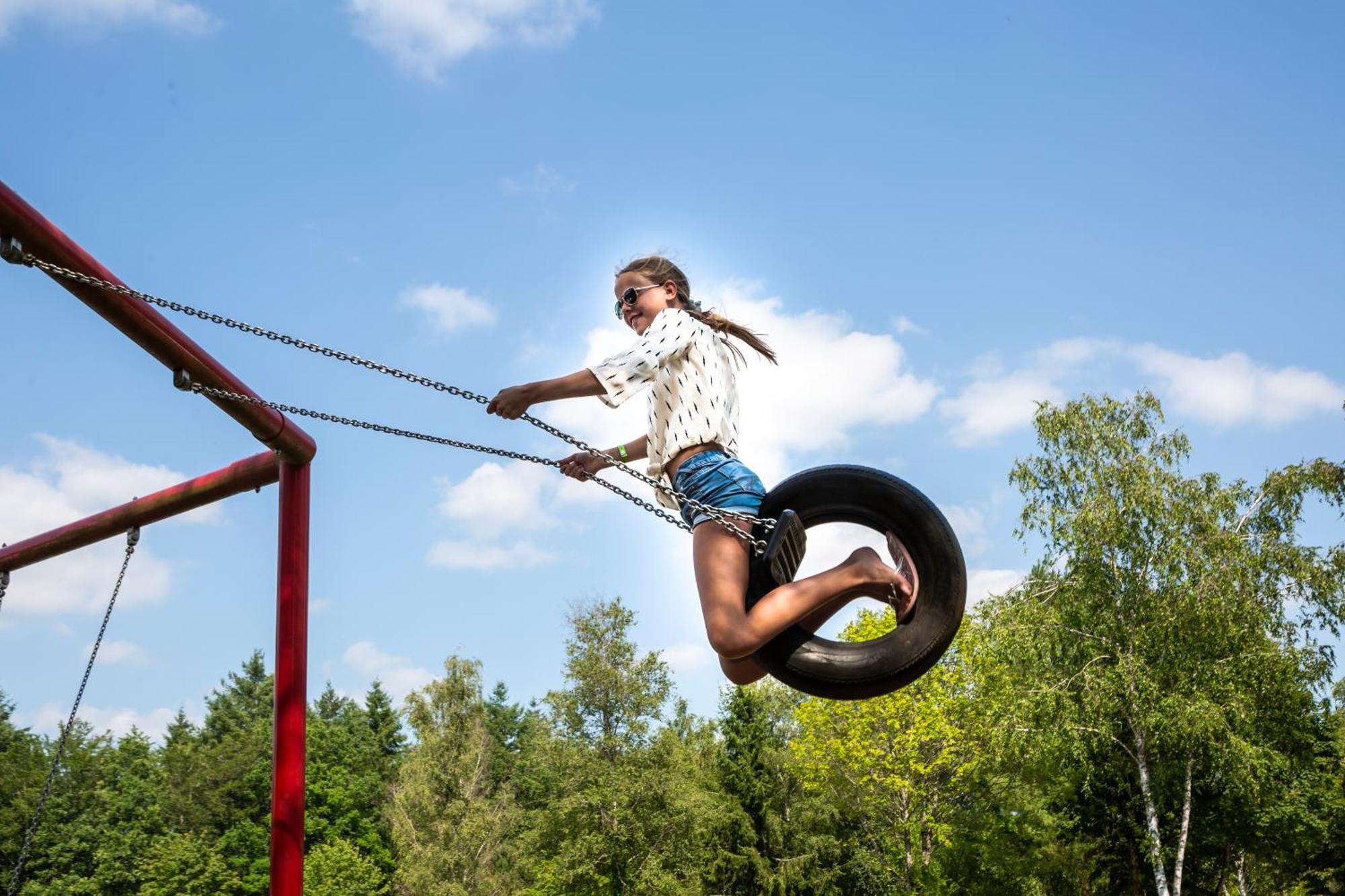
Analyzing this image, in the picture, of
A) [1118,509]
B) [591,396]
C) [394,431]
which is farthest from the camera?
[1118,509]

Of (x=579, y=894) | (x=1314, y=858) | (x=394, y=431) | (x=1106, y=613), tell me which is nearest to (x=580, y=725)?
(x=579, y=894)

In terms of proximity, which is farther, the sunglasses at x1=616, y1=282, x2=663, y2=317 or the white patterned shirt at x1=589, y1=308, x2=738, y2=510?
the sunglasses at x1=616, y1=282, x2=663, y2=317

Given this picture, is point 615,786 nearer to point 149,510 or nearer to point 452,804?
point 452,804

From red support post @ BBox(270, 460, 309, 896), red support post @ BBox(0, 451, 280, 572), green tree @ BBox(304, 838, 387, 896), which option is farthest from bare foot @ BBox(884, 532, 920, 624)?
green tree @ BBox(304, 838, 387, 896)

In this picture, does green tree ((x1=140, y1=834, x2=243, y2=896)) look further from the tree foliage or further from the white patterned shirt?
the white patterned shirt

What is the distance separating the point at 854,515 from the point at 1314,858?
3304cm

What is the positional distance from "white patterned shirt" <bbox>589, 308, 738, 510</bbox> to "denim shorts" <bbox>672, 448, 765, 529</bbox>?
0.23 feet

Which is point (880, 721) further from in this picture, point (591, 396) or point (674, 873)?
point (591, 396)

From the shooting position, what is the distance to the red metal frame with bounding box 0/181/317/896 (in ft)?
15.8

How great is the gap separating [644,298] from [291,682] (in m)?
2.81

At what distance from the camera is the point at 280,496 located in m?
5.70

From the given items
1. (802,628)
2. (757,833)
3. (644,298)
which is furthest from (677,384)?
(757,833)

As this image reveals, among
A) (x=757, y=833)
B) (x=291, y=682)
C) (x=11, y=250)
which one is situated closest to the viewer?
(x=11, y=250)

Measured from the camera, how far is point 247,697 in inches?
2168
